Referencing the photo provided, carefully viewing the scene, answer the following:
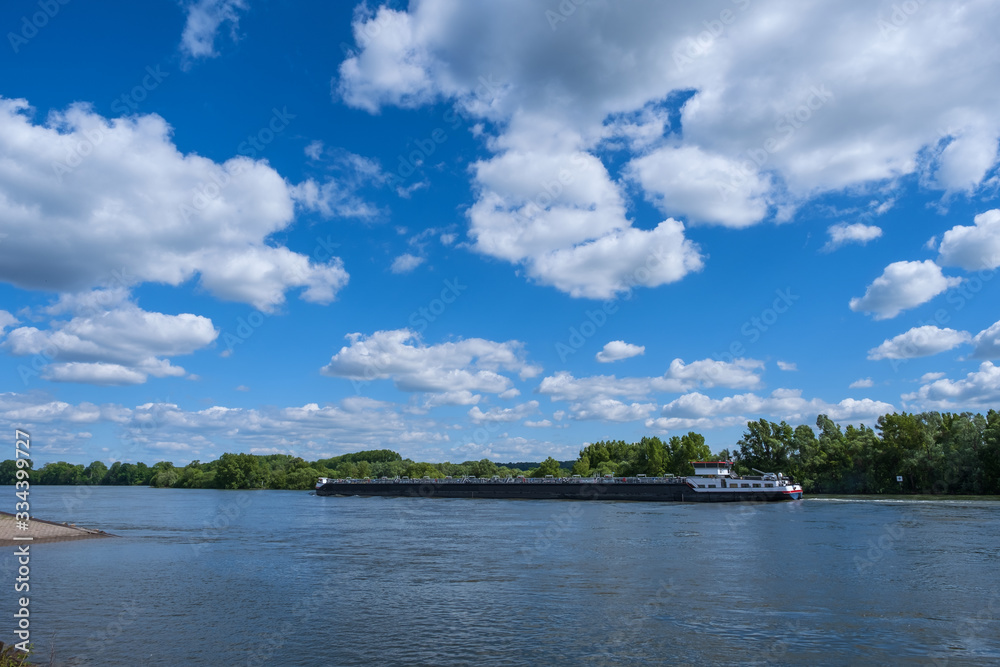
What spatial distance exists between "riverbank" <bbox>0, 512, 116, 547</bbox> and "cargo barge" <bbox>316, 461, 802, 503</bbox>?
95.2 meters

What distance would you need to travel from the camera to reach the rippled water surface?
2241cm

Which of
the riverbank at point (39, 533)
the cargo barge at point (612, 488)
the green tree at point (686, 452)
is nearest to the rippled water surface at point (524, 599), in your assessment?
the riverbank at point (39, 533)

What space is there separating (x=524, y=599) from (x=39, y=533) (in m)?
46.7

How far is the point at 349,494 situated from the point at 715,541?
138 metres

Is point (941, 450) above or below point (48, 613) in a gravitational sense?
above

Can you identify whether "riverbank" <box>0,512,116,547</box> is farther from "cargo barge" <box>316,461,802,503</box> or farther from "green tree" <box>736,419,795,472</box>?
"green tree" <box>736,419,795,472</box>

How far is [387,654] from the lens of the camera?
869 inches

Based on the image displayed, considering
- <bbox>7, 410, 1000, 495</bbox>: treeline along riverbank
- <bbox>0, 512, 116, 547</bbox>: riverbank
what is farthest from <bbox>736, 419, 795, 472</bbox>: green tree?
<bbox>0, 512, 116, 547</bbox>: riverbank

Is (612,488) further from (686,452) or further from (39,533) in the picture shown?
(39,533)

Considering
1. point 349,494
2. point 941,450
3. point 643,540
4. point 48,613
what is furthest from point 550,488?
point 48,613

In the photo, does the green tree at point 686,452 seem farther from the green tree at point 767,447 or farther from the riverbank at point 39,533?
the riverbank at point 39,533

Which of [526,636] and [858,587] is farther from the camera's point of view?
[858,587]

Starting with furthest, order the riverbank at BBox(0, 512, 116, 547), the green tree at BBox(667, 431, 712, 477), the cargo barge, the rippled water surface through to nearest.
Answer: the green tree at BBox(667, 431, 712, 477)
the cargo barge
the riverbank at BBox(0, 512, 116, 547)
the rippled water surface

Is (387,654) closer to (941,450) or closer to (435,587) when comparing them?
(435,587)
